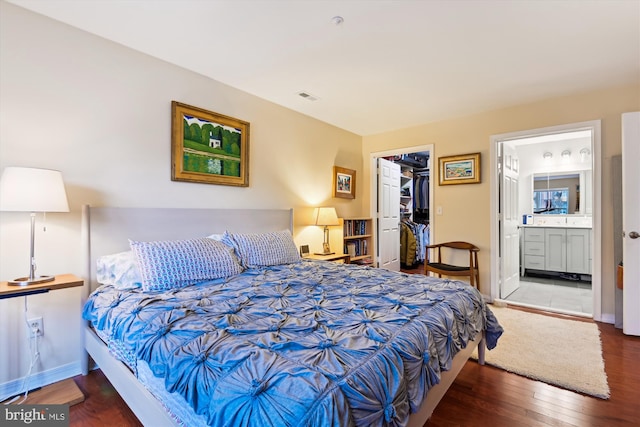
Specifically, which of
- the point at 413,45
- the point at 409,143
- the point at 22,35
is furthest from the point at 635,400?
the point at 22,35

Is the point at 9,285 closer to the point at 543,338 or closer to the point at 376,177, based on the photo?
the point at 543,338

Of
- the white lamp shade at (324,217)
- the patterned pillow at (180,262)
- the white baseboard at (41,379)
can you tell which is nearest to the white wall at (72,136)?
the white baseboard at (41,379)

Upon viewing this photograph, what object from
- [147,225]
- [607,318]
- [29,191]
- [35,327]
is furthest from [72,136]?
[607,318]

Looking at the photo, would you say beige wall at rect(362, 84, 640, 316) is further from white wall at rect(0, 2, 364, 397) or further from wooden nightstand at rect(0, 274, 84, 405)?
wooden nightstand at rect(0, 274, 84, 405)

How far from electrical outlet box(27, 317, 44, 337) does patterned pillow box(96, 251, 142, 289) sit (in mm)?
416

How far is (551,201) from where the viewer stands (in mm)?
5363

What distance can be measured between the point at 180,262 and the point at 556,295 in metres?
4.82

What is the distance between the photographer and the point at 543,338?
2732 mm

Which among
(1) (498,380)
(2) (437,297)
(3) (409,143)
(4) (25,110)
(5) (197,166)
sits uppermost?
(3) (409,143)

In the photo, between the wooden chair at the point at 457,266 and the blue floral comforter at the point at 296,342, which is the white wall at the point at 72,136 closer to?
the blue floral comforter at the point at 296,342

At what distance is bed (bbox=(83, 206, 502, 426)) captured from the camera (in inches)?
35.3

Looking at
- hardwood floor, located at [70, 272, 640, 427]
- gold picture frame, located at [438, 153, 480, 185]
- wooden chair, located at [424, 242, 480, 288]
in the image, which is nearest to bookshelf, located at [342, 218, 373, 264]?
wooden chair, located at [424, 242, 480, 288]

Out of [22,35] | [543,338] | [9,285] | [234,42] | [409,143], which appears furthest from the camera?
[409,143]

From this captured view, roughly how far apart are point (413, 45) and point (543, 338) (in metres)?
2.81
